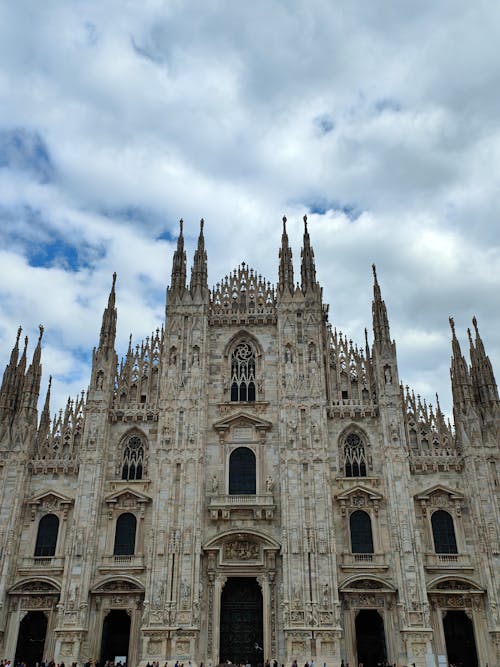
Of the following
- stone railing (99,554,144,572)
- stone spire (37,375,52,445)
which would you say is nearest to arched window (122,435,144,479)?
stone railing (99,554,144,572)

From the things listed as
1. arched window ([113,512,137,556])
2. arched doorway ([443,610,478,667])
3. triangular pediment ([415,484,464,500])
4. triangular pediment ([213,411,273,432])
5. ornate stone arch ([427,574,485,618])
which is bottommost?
arched doorway ([443,610,478,667])

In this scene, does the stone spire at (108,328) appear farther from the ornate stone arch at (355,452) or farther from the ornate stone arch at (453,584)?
the ornate stone arch at (453,584)

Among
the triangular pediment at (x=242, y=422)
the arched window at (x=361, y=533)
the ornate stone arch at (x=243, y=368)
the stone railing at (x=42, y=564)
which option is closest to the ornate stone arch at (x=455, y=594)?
the arched window at (x=361, y=533)

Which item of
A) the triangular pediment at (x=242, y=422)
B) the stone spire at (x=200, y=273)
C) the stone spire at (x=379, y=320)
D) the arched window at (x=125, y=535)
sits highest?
the stone spire at (x=200, y=273)

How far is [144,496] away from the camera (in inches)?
1205

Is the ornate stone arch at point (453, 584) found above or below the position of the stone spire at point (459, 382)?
below

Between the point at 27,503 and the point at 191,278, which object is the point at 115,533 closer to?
the point at 27,503

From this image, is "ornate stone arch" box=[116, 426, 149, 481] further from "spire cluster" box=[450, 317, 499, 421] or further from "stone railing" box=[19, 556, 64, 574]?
"spire cluster" box=[450, 317, 499, 421]

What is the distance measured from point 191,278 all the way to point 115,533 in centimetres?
1476

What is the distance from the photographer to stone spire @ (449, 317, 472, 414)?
103 feet

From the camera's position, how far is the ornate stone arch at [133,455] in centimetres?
3189

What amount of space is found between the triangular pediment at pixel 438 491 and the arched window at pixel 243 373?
32.9ft

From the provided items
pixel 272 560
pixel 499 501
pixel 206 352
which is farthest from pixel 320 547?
pixel 206 352

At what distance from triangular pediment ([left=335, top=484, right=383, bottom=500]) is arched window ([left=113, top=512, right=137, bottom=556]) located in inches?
410
